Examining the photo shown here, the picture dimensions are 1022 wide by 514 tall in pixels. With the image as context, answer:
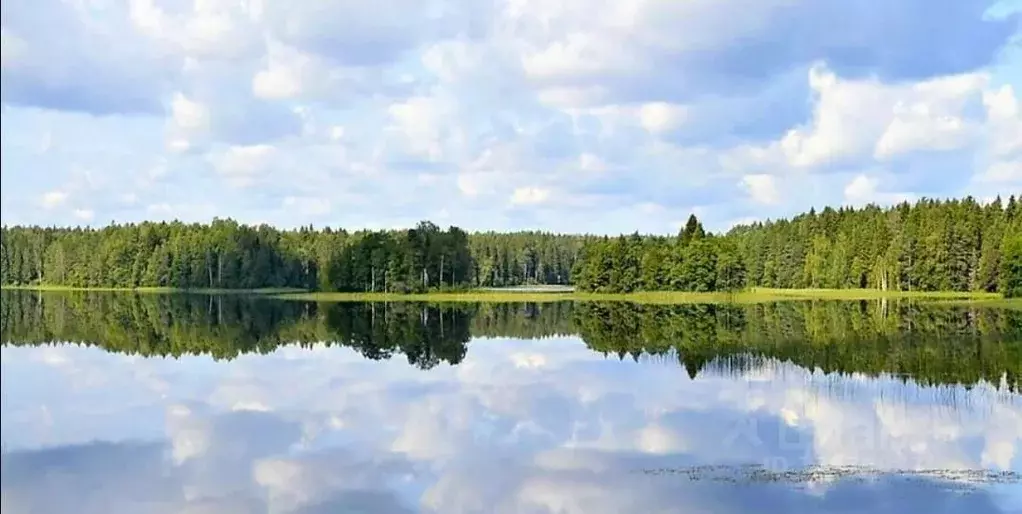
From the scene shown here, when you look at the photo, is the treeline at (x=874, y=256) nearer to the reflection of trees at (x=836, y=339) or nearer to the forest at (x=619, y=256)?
the forest at (x=619, y=256)

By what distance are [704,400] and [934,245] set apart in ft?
321

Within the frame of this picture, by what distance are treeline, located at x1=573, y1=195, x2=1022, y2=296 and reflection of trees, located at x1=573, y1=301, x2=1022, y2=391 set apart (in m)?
35.0

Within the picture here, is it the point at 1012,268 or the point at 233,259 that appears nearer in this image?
the point at 1012,268

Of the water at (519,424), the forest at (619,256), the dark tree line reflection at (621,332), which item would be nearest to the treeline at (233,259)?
the forest at (619,256)

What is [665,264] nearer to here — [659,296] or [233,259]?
[659,296]

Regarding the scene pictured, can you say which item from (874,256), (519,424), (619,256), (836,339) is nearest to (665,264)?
(619,256)

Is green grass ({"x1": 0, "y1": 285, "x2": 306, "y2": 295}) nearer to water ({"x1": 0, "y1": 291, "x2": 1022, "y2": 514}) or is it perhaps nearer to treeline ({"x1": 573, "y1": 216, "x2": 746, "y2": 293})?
treeline ({"x1": 573, "y1": 216, "x2": 746, "y2": 293})

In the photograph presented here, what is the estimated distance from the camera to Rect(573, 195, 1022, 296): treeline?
115562 mm

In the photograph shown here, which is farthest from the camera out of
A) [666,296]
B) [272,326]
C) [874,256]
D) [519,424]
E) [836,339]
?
[874,256]

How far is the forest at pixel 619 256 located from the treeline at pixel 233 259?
18 cm

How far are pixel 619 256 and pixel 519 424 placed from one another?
93.1m

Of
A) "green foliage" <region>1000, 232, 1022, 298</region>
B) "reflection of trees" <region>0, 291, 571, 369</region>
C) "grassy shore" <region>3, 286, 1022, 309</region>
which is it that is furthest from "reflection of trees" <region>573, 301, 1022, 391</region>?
"grassy shore" <region>3, 286, 1022, 309</region>

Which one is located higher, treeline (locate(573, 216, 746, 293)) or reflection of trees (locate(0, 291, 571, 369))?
treeline (locate(573, 216, 746, 293))

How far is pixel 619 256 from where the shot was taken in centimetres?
12019
